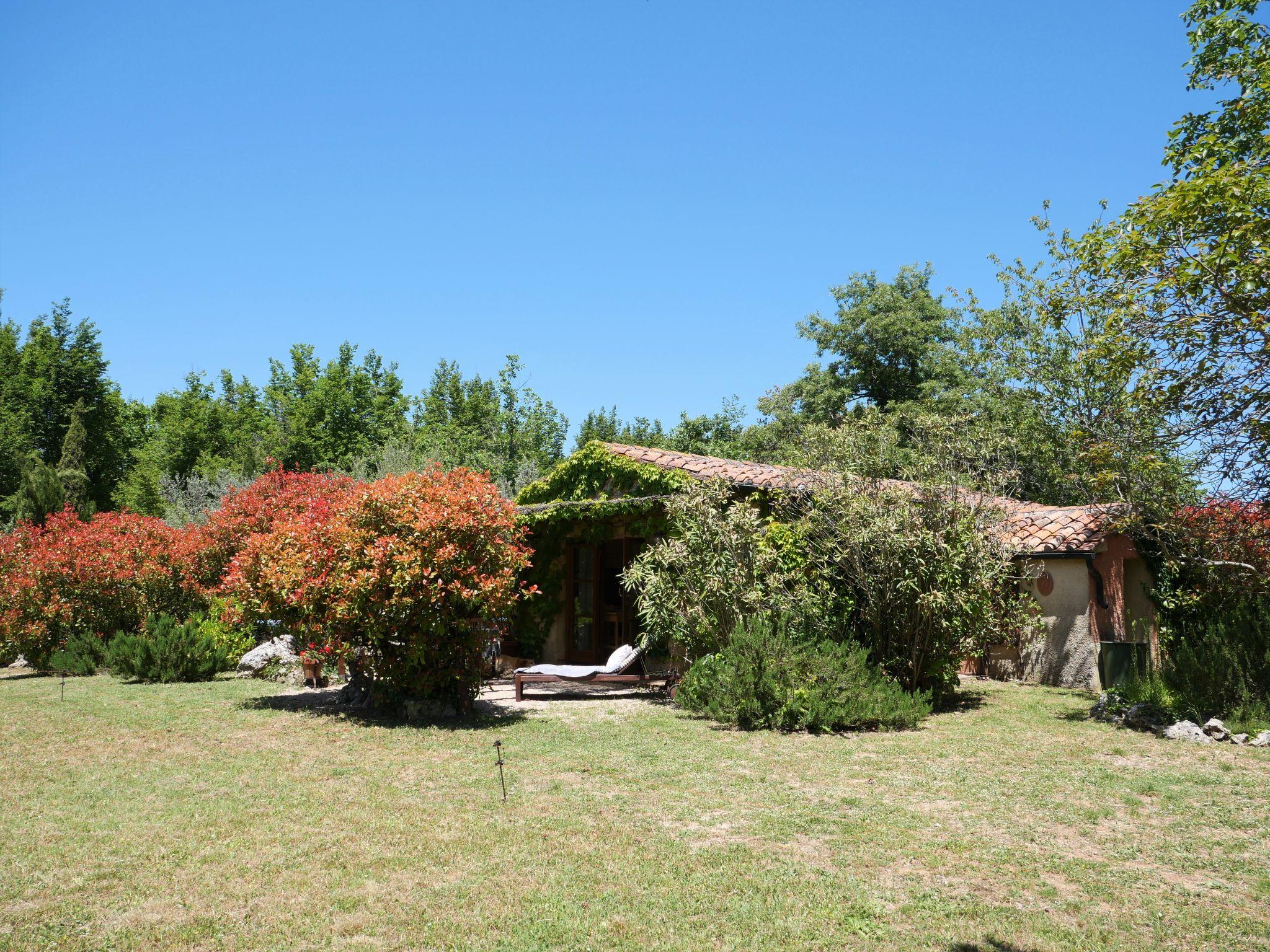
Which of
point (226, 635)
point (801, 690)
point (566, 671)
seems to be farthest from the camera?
point (226, 635)

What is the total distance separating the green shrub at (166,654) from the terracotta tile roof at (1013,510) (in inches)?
310

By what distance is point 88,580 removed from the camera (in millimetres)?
15086

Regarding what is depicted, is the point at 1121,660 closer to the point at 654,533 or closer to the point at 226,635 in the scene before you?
the point at 654,533

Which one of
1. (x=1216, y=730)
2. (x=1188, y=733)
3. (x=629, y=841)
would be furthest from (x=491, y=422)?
(x=629, y=841)

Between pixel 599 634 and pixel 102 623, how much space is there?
9.16 meters

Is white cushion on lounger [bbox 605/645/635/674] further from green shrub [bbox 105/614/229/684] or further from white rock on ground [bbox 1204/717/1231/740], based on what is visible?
white rock on ground [bbox 1204/717/1231/740]

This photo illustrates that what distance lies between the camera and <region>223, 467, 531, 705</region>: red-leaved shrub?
947 cm

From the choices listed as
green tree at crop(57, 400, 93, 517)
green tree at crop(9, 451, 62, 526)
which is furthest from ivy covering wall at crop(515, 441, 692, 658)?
green tree at crop(57, 400, 93, 517)

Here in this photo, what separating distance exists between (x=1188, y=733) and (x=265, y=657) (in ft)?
45.6

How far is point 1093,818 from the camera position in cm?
609

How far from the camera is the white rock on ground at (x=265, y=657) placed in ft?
49.5

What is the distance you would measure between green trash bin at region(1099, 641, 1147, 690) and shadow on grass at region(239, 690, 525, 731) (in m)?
8.61

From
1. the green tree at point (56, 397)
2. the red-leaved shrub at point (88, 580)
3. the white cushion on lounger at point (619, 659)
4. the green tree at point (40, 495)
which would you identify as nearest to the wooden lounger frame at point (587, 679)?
the white cushion on lounger at point (619, 659)

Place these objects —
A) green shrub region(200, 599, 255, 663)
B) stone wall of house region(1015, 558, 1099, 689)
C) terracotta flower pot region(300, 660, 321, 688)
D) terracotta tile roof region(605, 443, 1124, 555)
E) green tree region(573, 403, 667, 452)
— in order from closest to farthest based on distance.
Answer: terracotta tile roof region(605, 443, 1124, 555), terracotta flower pot region(300, 660, 321, 688), stone wall of house region(1015, 558, 1099, 689), green shrub region(200, 599, 255, 663), green tree region(573, 403, 667, 452)
